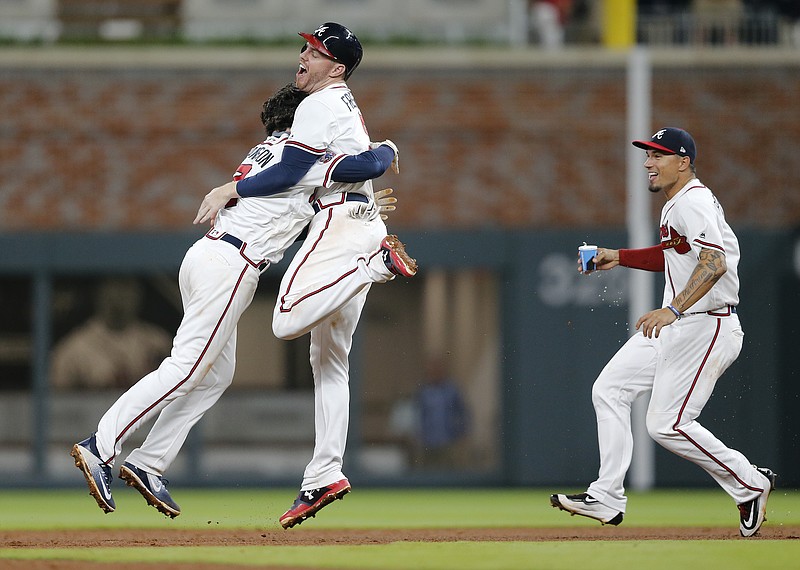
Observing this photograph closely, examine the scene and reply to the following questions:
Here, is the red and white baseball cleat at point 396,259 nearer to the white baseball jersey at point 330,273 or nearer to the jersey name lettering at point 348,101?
the white baseball jersey at point 330,273

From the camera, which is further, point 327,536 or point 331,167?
point 327,536

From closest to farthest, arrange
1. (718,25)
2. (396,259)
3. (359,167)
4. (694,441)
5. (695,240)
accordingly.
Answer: (396,259) < (359,167) < (695,240) < (694,441) < (718,25)

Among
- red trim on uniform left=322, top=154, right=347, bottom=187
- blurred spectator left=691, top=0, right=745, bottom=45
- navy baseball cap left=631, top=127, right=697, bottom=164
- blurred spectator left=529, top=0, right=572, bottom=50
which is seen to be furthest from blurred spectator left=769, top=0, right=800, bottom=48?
red trim on uniform left=322, top=154, right=347, bottom=187

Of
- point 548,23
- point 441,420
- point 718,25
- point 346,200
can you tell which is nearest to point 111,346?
point 441,420

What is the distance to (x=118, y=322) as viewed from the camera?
51.3ft

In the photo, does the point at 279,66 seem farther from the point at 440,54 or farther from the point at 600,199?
the point at 600,199

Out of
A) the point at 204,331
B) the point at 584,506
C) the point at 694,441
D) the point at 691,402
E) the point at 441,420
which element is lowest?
the point at 441,420

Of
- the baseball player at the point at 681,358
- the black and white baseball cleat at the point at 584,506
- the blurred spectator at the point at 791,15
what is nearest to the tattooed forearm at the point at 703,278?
the baseball player at the point at 681,358

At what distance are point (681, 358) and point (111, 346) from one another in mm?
9320

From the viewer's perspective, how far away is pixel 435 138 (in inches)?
611

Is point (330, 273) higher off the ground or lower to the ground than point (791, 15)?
lower

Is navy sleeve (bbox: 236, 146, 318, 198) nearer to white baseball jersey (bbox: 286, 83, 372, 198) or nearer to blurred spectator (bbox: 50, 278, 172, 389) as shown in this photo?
white baseball jersey (bbox: 286, 83, 372, 198)

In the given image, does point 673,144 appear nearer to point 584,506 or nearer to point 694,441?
point 694,441

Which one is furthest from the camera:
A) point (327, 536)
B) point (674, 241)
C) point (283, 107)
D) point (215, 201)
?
point (327, 536)
